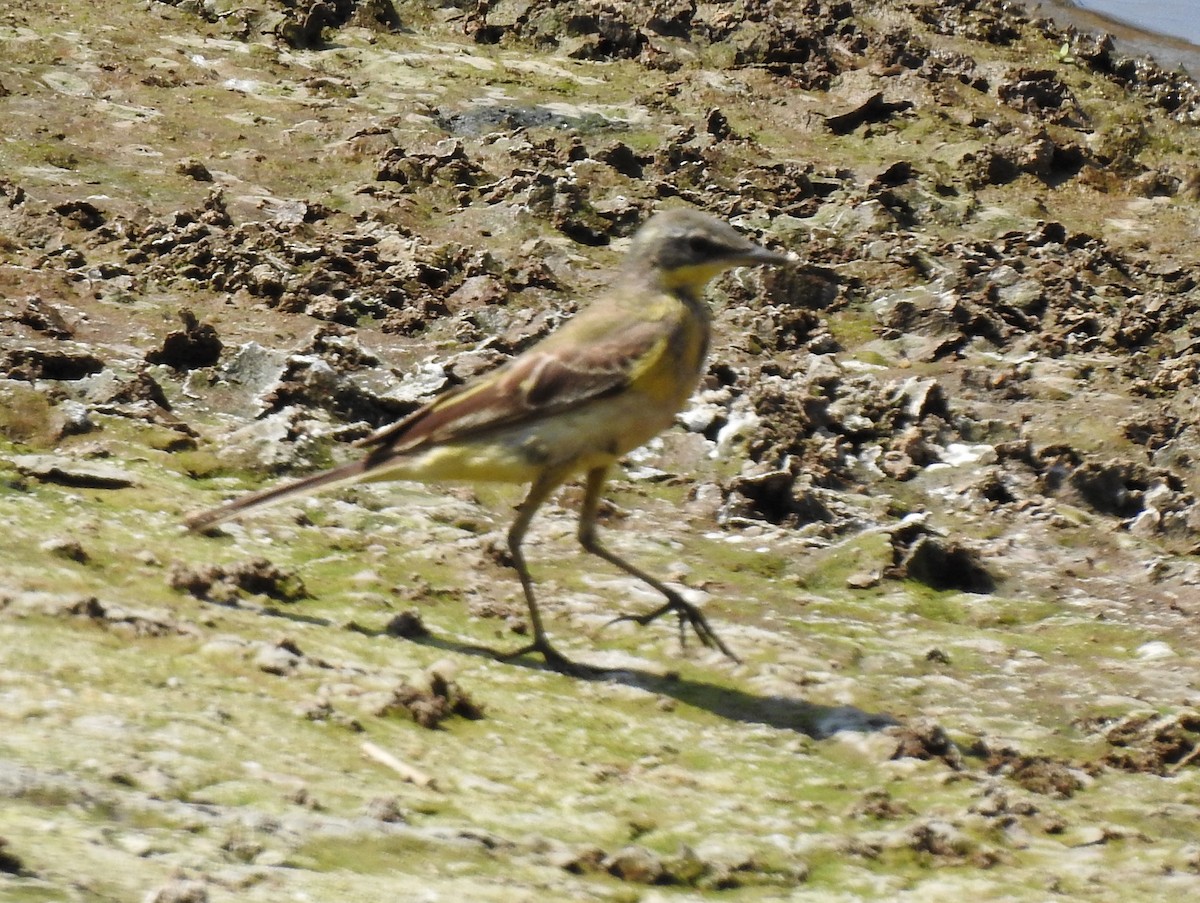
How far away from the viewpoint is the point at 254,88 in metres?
14.7

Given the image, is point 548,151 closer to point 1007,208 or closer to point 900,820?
point 1007,208

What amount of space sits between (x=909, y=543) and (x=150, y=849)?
516 centimetres

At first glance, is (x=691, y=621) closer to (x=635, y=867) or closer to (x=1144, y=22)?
(x=635, y=867)

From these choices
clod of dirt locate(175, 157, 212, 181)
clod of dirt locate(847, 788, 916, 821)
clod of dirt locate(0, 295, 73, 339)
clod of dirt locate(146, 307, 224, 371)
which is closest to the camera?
clod of dirt locate(847, 788, 916, 821)

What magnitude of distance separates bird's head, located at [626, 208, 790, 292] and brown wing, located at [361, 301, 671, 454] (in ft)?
1.21

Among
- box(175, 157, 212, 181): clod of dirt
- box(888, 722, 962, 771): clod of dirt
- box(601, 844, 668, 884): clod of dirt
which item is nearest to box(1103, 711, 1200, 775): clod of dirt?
box(888, 722, 962, 771): clod of dirt

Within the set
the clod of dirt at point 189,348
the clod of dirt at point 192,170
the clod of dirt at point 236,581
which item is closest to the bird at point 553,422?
the clod of dirt at point 236,581

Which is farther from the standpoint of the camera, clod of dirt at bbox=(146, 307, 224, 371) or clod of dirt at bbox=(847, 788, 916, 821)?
clod of dirt at bbox=(146, 307, 224, 371)

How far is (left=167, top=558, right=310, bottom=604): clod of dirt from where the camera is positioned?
6.25 metres

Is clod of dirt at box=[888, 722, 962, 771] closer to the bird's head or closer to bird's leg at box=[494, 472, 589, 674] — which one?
bird's leg at box=[494, 472, 589, 674]

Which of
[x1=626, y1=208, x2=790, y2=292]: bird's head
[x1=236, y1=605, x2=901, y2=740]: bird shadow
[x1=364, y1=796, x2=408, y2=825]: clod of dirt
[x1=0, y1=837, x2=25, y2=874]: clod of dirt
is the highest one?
[x1=626, y1=208, x2=790, y2=292]: bird's head

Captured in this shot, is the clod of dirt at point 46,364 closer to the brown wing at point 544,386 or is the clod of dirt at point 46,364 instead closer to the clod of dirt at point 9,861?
the brown wing at point 544,386

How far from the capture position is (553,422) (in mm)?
6480

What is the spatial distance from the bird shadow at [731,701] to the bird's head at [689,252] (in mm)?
1752
